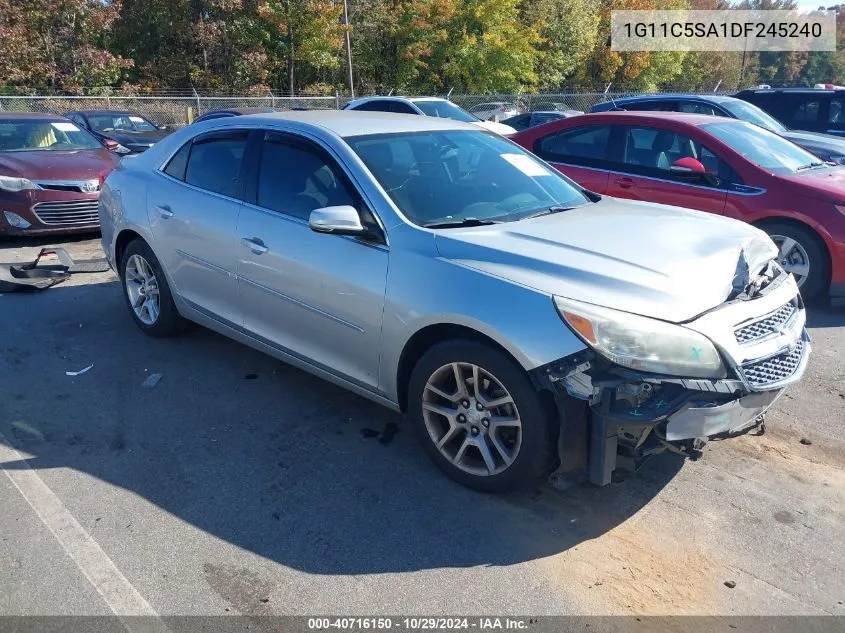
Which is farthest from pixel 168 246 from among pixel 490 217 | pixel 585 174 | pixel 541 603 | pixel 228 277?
pixel 585 174

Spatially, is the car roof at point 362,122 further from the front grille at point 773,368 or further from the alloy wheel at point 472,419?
the front grille at point 773,368

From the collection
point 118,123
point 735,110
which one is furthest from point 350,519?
point 118,123

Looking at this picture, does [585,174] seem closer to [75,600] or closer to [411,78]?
[75,600]

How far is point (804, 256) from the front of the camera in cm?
638

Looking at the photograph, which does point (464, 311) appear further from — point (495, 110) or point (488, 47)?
point (488, 47)

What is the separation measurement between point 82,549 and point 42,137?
27.4 ft

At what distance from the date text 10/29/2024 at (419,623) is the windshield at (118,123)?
45.1 ft

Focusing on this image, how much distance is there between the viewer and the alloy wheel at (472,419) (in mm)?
3287

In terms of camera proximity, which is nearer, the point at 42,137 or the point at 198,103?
the point at 42,137

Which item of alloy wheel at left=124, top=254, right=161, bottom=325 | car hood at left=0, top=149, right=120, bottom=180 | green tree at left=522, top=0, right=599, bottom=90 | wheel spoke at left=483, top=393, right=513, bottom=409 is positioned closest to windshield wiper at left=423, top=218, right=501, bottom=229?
wheel spoke at left=483, top=393, right=513, bottom=409

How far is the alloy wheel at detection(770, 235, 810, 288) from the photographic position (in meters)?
6.37

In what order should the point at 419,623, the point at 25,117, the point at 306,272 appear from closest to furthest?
the point at 419,623 < the point at 306,272 < the point at 25,117

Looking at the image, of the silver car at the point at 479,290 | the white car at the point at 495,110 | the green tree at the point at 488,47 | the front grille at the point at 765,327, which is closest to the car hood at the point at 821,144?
the silver car at the point at 479,290

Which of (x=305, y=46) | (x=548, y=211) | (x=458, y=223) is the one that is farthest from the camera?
(x=305, y=46)
